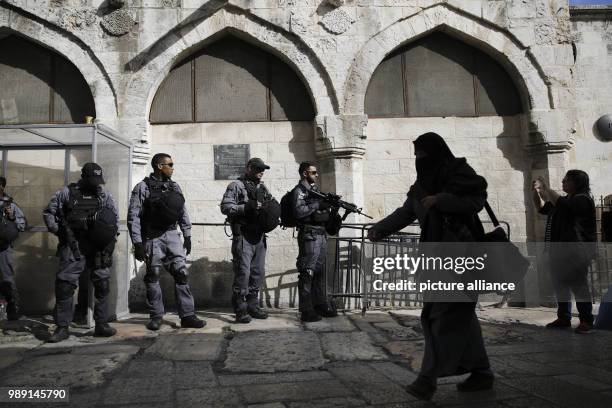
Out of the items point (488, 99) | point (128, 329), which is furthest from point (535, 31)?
point (128, 329)

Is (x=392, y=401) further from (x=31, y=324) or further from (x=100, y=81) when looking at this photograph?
(x=100, y=81)

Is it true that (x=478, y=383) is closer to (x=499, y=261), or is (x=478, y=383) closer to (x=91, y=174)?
(x=499, y=261)

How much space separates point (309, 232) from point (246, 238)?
77cm

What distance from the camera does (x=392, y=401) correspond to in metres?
2.71

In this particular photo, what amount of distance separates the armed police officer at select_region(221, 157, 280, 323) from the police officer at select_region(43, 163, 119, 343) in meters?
1.32

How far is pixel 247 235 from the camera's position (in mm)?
5320

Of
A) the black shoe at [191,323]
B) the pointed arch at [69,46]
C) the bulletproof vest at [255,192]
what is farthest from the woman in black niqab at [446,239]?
the pointed arch at [69,46]

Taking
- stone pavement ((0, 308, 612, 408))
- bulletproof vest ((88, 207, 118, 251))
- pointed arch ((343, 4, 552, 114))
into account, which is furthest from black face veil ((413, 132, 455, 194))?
pointed arch ((343, 4, 552, 114))

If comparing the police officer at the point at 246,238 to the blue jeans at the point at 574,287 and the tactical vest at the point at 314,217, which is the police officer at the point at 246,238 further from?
the blue jeans at the point at 574,287

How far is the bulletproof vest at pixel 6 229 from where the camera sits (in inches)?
208

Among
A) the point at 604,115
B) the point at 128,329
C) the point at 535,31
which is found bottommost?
the point at 128,329

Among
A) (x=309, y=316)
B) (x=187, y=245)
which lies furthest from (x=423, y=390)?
(x=187, y=245)

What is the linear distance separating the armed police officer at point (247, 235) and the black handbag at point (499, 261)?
9.35 ft

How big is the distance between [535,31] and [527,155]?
6.42 ft
